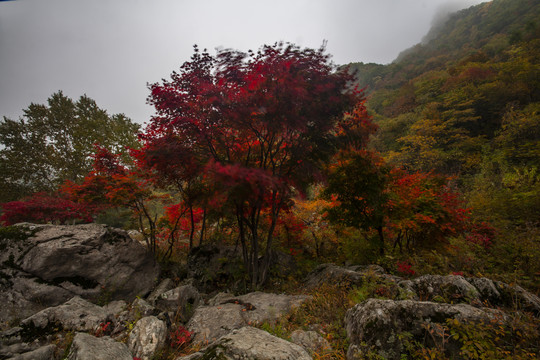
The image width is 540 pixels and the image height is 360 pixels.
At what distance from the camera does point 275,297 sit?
5.39 meters

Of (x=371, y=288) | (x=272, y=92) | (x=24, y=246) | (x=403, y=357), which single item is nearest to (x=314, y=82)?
(x=272, y=92)

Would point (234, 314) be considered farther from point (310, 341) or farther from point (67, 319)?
point (67, 319)

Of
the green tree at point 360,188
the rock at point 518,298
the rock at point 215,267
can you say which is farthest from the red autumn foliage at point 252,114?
the rock at point 518,298

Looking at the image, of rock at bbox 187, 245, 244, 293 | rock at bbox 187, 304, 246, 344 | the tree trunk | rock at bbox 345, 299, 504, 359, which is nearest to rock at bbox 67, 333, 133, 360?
rock at bbox 187, 304, 246, 344

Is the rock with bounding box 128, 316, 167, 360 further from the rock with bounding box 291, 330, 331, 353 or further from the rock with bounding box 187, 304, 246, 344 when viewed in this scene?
the rock with bounding box 291, 330, 331, 353

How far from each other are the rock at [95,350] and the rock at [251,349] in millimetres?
1046

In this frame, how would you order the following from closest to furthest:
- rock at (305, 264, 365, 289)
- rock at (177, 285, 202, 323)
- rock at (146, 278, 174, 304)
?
1. rock at (177, 285, 202, 323)
2. rock at (305, 264, 365, 289)
3. rock at (146, 278, 174, 304)

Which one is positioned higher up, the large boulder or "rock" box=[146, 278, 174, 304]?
the large boulder

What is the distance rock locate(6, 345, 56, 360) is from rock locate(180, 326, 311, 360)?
229cm

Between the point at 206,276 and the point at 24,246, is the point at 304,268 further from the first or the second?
the point at 24,246

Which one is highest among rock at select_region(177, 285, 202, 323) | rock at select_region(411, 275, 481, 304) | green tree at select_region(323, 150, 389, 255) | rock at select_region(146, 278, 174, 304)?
green tree at select_region(323, 150, 389, 255)

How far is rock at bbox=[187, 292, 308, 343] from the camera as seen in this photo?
4016 mm

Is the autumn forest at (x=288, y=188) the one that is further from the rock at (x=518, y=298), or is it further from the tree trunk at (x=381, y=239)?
the rock at (x=518, y=298)

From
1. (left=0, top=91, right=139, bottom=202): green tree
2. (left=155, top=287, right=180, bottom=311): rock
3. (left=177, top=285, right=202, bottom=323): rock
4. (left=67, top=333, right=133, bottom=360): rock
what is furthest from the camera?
(left=0, top=91, right=139, bottom=202): green tree
